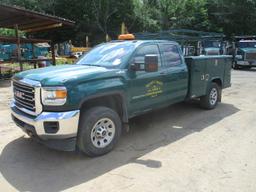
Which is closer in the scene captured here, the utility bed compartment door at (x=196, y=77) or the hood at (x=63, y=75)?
the hood at (x=63, y=75)

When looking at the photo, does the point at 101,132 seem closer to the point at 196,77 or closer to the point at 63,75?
the point at 63,75

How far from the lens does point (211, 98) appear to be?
7992mm

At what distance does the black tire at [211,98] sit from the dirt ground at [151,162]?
1.05 m

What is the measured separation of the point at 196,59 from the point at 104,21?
3232 centimetres

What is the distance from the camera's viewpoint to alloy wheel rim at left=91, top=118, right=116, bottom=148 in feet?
15.7

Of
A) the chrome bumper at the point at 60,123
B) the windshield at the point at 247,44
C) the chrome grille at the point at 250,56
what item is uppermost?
the windshield at the point at 247,44

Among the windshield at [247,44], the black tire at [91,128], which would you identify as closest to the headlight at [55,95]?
the black tire at [91,128]

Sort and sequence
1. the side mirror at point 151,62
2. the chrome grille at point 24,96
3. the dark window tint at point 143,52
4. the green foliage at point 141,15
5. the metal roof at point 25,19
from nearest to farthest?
the chrome grille at point 24,96, the side mirror at point 151,62, the dark window tint at point 143,52, the metal roof at point 25,19, the green foliage at point 141,15

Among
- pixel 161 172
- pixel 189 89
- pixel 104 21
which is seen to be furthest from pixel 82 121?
pixel 104 21

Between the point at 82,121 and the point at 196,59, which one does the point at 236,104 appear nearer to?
the point at 196,59

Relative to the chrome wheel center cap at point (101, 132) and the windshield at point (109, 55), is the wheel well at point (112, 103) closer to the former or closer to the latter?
the chrome wheel center cap at point (101, 132)

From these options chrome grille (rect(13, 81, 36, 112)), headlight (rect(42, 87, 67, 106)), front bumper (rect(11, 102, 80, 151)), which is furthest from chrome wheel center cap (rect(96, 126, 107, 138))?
chrome grille (rect(13, 81, 36, 112))

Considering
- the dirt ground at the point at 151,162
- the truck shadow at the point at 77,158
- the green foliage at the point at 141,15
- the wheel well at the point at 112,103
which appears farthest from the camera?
the green foliage at the point at 141,15

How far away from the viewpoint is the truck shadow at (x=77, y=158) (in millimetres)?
4121
